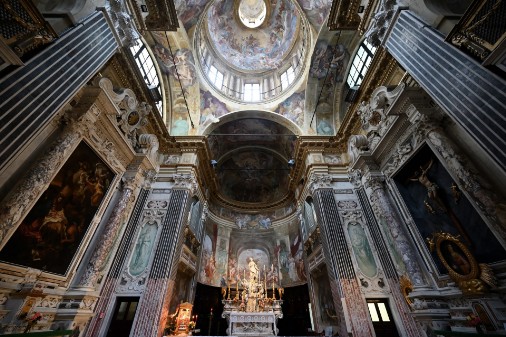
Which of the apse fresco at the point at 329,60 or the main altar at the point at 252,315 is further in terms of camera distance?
the apse fresco at the point at 329,60

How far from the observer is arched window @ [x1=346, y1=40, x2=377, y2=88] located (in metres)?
11.1

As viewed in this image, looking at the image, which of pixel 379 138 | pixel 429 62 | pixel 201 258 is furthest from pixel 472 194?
pixel 201 258

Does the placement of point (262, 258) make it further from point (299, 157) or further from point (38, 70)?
Answer: point (38, 70)

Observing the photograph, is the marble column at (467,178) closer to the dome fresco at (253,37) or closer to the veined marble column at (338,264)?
the veined marble column at (338,264)

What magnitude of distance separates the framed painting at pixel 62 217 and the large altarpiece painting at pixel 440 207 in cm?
1083

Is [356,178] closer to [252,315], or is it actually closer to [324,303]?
[324,303]

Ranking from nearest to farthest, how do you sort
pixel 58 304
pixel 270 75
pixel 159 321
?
pixel 58 304, pixel 159 321, pixel 270 75

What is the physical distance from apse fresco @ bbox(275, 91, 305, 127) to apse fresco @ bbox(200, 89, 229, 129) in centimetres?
403

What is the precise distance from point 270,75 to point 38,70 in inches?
649

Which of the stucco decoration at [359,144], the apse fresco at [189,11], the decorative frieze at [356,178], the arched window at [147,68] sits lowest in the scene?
the decorative frieze at [356,178]

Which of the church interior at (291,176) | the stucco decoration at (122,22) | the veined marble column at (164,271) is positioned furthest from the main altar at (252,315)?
the stucco decoration at (122,22)

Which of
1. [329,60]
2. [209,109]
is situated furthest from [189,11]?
[329,60]

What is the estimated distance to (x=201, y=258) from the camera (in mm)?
13320

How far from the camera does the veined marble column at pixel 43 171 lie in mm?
4473
